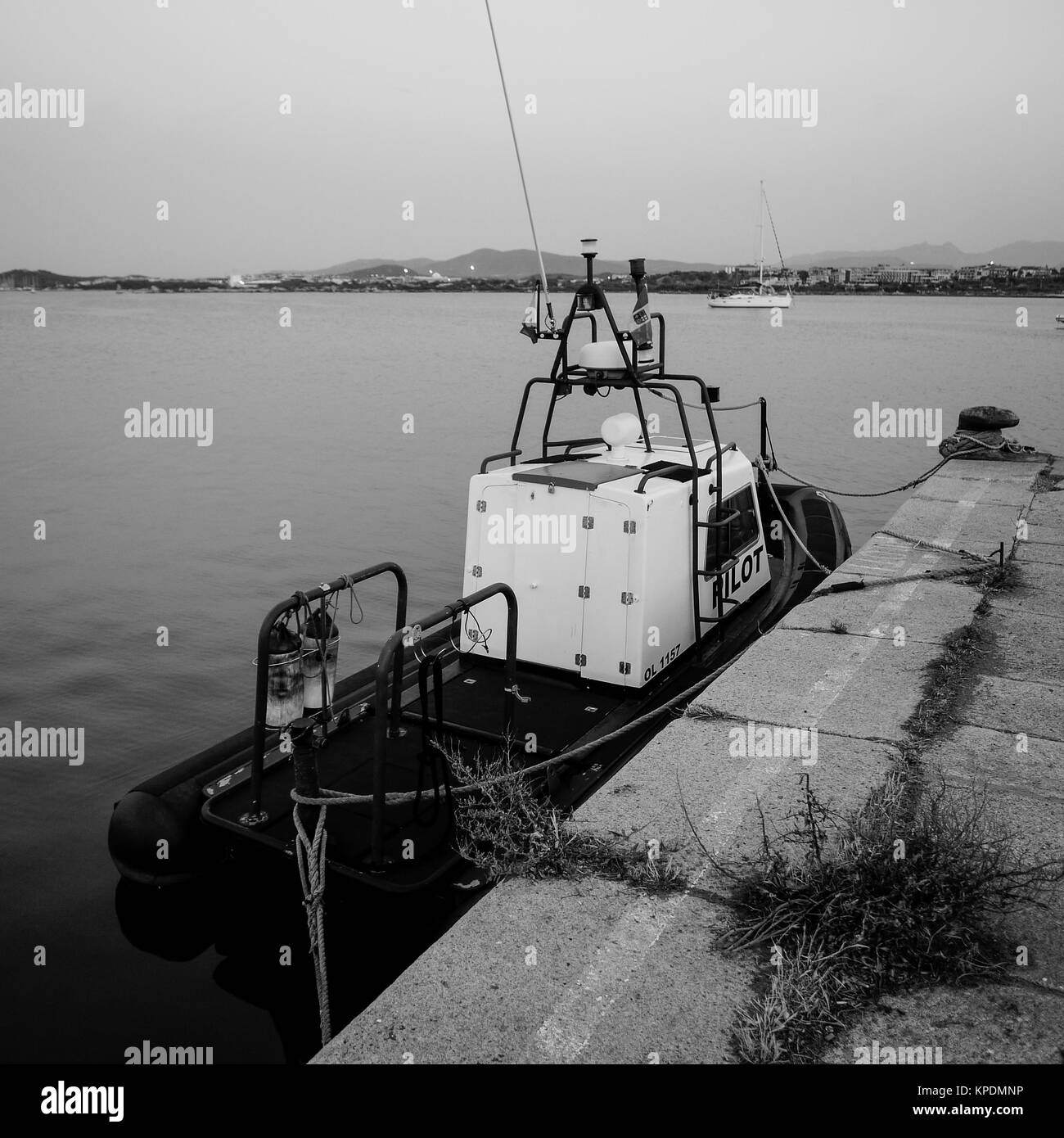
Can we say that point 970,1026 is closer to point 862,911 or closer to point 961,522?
point 862,911

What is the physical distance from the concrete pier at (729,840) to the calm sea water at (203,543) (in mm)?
1182

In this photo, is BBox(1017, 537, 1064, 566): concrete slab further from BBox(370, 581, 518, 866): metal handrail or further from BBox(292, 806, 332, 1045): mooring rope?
BBox(292, 806, 332, 1045): mooring rope

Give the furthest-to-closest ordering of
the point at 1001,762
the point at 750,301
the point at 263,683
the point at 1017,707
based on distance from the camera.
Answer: the point at 750,301
the point at 1017,707
the point at 1001,762
the point at 263,683

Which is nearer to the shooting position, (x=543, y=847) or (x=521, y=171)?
(x=543, y=847)

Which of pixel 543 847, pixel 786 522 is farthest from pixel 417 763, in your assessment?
pixel 786 522

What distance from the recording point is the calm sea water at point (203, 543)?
230 inches

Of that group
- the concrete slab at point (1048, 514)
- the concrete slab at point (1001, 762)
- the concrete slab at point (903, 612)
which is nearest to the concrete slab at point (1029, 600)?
the concrete slab at point (903, 612)

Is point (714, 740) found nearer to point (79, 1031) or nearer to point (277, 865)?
point (277, 865)

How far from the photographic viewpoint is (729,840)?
445 centimetres

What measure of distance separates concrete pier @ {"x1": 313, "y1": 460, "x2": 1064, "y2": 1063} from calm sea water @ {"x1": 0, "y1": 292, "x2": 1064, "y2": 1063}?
1182mm

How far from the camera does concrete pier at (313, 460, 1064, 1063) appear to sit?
128 inches

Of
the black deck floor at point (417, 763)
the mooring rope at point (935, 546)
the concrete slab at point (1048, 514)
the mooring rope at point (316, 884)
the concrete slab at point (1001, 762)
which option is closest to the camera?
the mooring rope at point (316, 884)

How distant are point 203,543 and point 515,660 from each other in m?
13.1

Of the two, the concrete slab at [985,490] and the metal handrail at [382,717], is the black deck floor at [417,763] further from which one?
the concrete slab at [985,490]
